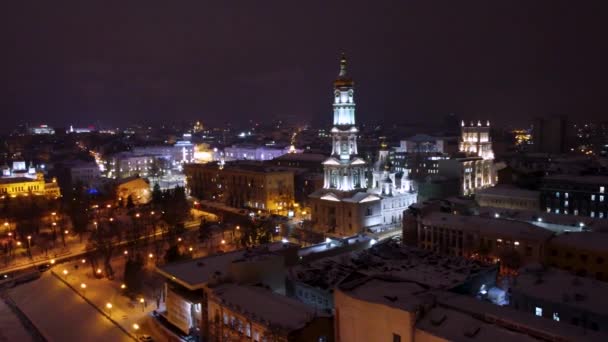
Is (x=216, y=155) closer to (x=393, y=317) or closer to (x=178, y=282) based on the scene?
(x=178, y=282)

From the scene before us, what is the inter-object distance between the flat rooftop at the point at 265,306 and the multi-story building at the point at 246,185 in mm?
31027

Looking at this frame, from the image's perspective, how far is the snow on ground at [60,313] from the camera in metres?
24.6

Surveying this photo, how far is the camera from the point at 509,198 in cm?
4503

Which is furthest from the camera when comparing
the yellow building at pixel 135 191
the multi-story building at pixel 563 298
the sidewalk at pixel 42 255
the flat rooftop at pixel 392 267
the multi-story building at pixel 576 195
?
the yellow building at pixel 135 191

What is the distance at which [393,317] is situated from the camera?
674 inches

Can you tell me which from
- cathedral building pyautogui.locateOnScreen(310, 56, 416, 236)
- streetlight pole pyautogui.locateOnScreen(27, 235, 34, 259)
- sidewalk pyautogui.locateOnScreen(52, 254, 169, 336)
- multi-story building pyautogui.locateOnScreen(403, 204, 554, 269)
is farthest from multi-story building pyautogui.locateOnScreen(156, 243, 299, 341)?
streetlight pole pyautogui.locateOnScreen(27, 235, 34, 259)

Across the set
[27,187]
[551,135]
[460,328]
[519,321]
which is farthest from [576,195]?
[27,187]

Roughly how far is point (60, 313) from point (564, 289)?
82.5 ft

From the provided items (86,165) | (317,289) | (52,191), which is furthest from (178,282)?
(86,165)

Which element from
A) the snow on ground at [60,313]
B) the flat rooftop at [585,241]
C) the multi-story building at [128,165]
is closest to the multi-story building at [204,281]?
the snow on ground at [60,313]

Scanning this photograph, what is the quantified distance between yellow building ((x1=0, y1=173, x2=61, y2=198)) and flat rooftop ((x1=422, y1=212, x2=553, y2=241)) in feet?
143

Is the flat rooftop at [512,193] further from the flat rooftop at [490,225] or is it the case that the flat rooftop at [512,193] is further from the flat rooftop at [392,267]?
the flat rooftop at [392,267]

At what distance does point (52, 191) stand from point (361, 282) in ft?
171

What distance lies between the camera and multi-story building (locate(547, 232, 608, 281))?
90.6 feet
